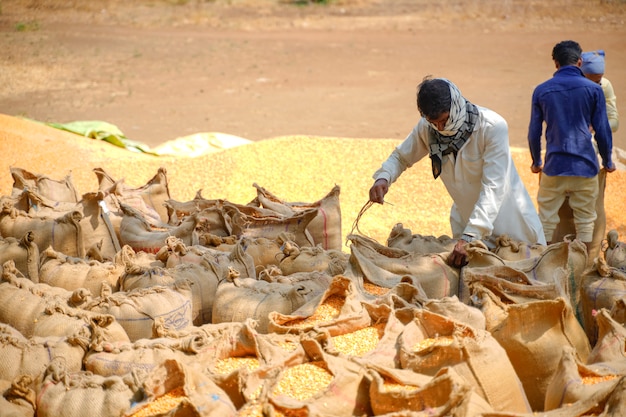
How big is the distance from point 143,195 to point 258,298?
2020 mm

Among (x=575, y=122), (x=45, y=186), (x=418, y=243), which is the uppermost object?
(x=575, y=122)

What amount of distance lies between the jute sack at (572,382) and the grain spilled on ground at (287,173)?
11.8ft

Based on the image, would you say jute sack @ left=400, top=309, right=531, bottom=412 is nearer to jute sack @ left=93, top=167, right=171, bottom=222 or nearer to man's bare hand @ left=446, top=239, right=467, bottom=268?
man's bare hand @ left=446, top=239, right=467, bottom=268

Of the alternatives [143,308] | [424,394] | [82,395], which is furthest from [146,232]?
[424,394]

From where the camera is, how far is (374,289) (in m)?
3.30

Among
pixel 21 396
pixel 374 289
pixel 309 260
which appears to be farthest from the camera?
pixel 309 260

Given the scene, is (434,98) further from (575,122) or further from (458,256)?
(575,122)

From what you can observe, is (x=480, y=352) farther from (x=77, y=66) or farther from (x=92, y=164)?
(x=77, y=66)

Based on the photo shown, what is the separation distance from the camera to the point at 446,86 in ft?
11.3

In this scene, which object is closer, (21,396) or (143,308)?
(21,396)

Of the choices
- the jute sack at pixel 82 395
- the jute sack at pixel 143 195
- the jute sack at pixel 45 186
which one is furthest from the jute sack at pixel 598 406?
the jute sack at pixel 45 186

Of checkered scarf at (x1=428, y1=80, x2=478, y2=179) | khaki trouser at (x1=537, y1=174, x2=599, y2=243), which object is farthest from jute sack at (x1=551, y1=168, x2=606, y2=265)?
checkered scarf at (x1=428, y1=80, x2=478, y2=179)

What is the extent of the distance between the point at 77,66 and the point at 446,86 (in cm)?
1327

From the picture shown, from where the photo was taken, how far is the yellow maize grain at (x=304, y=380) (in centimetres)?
236
